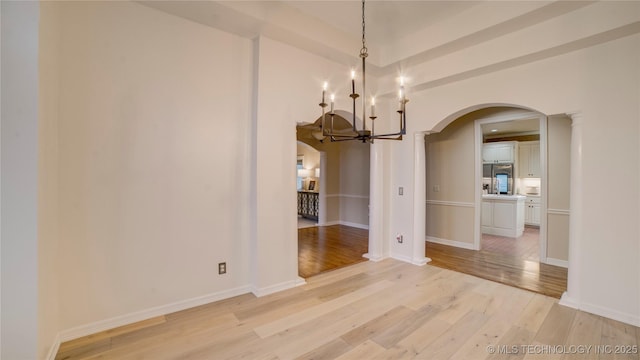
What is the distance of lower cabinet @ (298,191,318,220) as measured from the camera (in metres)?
8.55

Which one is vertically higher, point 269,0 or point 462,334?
point 269,0

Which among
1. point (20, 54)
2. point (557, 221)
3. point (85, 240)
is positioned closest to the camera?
point (20, 54)

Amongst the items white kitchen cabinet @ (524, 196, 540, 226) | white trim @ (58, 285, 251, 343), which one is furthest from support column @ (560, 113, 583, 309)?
white kitchen cabinet @ (524, 196, 540, 226)

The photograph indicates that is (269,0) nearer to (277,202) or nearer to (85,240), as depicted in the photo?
(277,202)

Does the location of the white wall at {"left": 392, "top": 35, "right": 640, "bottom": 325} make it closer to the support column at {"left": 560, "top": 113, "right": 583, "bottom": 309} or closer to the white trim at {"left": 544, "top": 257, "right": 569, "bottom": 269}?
the support column at {"left": 560, "top": 113, "right": 583, "bottom": 309}

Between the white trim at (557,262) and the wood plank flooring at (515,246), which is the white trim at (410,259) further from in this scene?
the white trim at (557,262)

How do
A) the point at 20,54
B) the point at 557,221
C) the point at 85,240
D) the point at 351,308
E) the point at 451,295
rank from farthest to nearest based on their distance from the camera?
1. the point at 557,221
2. the point at 451,295
3. the point at 351,308
4. the point at 85,240
5. the point at 20,54

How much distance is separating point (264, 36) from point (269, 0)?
0.39m

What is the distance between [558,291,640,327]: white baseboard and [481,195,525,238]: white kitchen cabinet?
3.81 m

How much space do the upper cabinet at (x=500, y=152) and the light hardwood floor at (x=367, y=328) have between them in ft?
18.9

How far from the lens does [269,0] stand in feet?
9.52

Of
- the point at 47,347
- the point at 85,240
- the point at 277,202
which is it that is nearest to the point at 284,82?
the point at 277,202

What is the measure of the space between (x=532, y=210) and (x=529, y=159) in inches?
57.8

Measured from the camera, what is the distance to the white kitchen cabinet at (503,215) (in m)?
6.39
